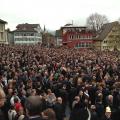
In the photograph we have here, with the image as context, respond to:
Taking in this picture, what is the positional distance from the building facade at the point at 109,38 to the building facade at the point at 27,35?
37144mm

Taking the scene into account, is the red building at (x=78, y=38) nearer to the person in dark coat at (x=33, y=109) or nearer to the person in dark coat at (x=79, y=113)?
the person in dark coat at (x=79, y=113)

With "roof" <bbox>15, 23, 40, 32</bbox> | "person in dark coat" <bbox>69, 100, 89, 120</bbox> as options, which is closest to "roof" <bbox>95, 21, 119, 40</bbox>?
"roof" <bbox>15, 23, 40, 32</bbox>

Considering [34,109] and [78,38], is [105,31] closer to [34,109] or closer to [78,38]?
[78,38]

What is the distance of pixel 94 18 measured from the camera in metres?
150

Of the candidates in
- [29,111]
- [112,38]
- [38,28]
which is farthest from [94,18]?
[29,111]

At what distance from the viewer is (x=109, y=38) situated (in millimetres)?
116062

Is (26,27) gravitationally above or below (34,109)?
above

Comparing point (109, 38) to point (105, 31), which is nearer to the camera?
point (109, 38)

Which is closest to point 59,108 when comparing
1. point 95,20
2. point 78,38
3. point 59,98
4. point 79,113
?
point 59,98

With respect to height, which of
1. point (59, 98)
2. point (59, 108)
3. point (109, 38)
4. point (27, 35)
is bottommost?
point (59, 108)

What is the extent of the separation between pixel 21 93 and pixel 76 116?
285 cm

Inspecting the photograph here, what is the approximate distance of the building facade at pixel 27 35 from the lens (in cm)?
15338

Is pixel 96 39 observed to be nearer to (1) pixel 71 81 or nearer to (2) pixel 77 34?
(2) pixel 77 34

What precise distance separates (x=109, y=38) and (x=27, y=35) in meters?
46.1
